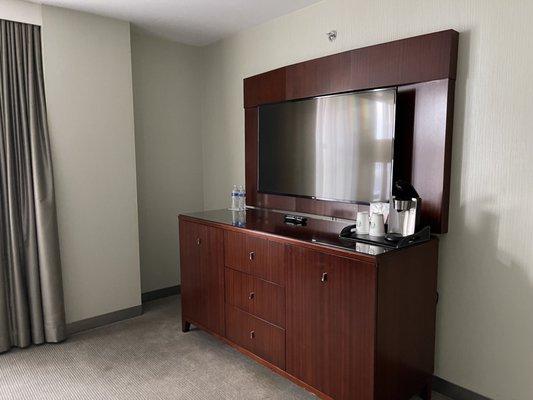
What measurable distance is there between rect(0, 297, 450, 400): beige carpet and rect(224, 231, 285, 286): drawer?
0.65 m

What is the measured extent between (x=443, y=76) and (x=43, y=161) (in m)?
2.65

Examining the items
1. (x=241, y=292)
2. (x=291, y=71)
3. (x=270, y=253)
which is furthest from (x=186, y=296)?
(x=291, y=71)

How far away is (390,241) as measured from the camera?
6.36ft

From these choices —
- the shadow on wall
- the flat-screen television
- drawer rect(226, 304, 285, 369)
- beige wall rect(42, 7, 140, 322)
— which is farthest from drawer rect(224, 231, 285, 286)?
beige wall rect(42, 7, 140, 322)

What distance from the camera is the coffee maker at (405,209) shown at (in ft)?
6.54

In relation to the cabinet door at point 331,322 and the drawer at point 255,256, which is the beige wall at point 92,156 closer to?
the drawer at point 255,256

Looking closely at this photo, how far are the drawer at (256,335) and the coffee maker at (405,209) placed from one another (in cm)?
89

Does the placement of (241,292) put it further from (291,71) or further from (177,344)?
(291,71)

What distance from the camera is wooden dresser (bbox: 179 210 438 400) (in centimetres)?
184

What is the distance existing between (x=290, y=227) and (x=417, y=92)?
1065 millimetres

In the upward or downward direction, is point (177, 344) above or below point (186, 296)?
below

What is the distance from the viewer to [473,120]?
2.01 m

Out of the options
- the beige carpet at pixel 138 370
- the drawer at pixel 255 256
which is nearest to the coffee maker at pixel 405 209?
the drawer at pixel 255 256

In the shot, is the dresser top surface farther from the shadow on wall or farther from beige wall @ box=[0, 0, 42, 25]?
beige wall @ box=[0, 0, 42, 25]
